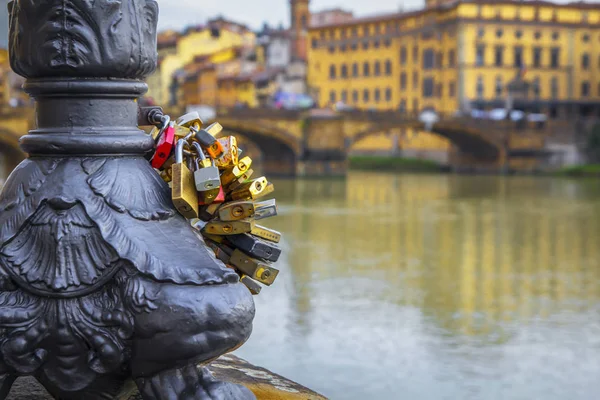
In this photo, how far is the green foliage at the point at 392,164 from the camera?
42.9m

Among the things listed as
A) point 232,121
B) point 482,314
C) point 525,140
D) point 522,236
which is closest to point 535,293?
point 482,314

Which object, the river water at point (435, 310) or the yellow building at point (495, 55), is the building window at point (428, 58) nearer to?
the yellow building at point (495, 55)

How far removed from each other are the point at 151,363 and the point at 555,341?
17.9 ft

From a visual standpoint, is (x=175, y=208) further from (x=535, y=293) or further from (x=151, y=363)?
(x=535, y=293)

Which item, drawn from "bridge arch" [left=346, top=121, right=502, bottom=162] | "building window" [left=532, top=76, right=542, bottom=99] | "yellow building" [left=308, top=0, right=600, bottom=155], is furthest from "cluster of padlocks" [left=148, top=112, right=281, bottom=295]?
"building window" [left=532, top=76, right=542, bottom=99]

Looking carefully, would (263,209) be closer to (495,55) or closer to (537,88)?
(495,55)

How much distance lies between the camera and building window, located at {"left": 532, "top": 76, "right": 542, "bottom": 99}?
49531 mm

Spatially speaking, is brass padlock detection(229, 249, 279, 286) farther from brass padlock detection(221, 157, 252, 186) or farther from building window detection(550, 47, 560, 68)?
building window detection(550, 47, 560, 68)

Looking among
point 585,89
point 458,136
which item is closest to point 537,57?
point 585,89

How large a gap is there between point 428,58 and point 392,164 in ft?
31.5

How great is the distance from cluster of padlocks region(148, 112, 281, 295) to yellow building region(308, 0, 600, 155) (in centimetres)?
4698

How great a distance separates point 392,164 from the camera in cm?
4450

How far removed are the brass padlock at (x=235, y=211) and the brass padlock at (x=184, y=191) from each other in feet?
0.24

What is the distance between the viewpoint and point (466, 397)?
5395 millimetres
